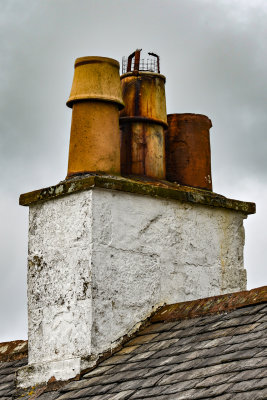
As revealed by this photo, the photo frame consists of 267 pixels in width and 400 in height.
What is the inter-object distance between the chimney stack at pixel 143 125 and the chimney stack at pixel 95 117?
0.87 ft

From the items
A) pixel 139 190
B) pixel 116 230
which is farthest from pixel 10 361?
pixel 139 190

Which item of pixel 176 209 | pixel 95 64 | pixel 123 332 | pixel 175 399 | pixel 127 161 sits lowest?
Answer: pixel 175 399

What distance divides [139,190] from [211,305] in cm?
114

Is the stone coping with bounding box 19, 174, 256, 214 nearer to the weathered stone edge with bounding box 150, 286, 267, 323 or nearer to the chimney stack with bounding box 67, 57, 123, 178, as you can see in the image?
the chimney stack with bounding box 67, 57, 123, 178

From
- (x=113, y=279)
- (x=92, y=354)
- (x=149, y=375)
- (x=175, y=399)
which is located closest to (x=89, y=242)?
(x=113, y=279)

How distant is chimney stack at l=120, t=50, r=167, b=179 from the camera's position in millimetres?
7262

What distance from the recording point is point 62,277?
6.53 metres

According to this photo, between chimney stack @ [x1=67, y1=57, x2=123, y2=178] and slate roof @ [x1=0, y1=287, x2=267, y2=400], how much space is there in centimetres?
128

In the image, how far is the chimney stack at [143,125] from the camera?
726 centimetres

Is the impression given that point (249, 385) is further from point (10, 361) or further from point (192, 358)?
point (10, 361)

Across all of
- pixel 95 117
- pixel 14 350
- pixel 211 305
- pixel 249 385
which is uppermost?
Answer: pixel 95 117

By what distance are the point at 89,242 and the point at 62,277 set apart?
1.30 feet

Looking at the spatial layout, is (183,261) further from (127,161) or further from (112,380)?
(112,380)

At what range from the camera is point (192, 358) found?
206 inches
